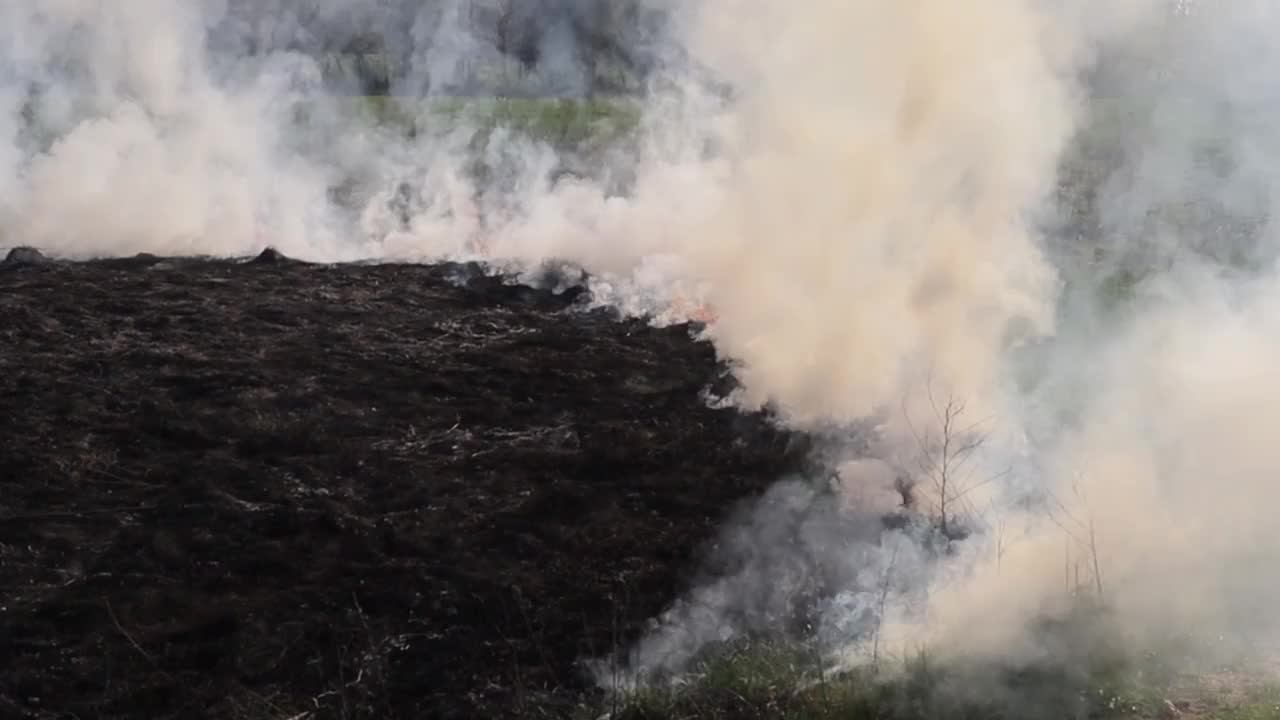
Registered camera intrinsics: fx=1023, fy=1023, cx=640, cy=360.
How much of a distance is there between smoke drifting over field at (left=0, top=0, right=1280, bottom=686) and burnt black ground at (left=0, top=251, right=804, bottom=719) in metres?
0.78

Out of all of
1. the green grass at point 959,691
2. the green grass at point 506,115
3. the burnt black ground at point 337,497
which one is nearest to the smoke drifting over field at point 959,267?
the green grass at point 959,691

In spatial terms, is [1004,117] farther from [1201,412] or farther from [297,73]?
[297,73]

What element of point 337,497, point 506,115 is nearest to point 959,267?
point 337,497

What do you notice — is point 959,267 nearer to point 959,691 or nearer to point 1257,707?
point 959,691

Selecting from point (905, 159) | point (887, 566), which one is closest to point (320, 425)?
point (887, 566)

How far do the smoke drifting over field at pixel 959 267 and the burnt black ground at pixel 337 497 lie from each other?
780 millimetres

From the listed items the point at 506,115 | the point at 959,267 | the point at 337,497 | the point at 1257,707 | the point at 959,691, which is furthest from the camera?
the point at 506,115

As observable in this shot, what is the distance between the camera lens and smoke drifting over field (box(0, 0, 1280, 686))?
7.63 metres

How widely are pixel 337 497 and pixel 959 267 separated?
249 inches

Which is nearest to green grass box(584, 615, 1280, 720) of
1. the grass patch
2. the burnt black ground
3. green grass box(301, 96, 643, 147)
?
the grass patch

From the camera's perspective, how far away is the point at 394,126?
21.2m

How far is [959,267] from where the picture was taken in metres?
10.2

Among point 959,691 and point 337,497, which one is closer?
point 959,691

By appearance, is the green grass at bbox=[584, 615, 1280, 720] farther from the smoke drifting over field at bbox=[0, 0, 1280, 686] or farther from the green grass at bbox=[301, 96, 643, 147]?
the green grass at bbox=[301, 96, 643, 147]
